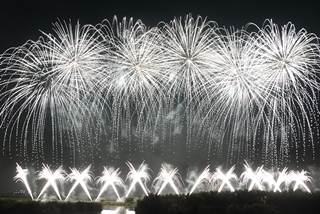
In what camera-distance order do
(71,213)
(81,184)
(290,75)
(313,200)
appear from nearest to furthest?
(290,75) → (313,200) → (71,213) → (81,184)

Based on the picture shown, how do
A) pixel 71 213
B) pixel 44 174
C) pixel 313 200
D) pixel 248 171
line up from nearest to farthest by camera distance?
pixel 313 200
pixel 71 213
pixel 44 174
pixel 248 171

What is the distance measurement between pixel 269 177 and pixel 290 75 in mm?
48555

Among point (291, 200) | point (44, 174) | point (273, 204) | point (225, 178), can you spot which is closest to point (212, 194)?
point (273, 204)

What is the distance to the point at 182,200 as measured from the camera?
38.3 metres

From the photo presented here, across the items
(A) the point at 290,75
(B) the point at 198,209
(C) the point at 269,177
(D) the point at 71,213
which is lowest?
(D) the point at 71,213

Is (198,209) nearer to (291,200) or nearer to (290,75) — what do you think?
(291,200)

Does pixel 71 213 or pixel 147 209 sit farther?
pixel 71 213

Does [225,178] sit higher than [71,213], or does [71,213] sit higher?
[225,178]

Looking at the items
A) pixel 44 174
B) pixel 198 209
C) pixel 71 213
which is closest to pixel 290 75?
pixel 198 209

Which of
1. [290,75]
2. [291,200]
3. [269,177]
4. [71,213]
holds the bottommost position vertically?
[71,213]

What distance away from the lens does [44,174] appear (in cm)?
6144

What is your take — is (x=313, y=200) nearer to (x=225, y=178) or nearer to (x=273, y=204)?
(x=273, y=204)

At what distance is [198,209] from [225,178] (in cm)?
3526

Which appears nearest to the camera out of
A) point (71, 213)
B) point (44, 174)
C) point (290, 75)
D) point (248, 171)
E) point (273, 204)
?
point (290, 75)
